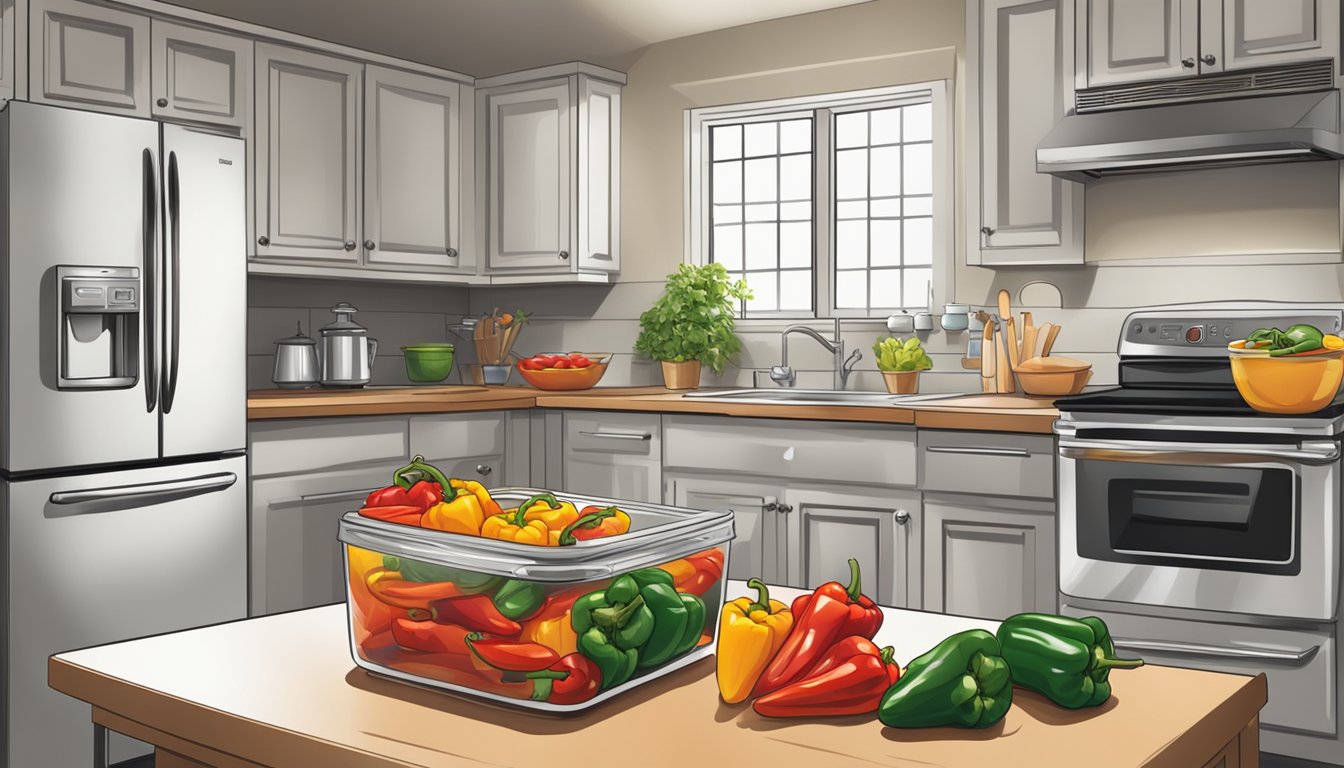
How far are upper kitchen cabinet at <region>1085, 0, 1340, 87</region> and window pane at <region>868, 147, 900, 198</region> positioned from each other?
35.1 inches

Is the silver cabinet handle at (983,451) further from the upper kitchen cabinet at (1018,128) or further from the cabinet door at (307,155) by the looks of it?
the cabinet door at (307,155)

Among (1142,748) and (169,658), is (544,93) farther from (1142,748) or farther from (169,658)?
(1142,748)

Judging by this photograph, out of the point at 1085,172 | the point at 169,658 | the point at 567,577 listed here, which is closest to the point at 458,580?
the point at 567,577

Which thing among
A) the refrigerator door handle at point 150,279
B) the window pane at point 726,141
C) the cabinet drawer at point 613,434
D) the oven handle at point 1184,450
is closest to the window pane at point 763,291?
the window pane at point 726,141

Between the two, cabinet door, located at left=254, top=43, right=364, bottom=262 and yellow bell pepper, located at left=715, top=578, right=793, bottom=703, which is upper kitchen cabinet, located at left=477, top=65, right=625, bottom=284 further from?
yellow bell pepper, located at left=715, top=578, right=793, bottom=703

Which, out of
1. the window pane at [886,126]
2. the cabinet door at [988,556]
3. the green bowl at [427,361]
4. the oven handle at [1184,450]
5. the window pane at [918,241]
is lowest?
the cabinet door at [988,556]

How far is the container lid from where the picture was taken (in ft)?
2.72

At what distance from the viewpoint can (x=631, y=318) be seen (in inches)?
178

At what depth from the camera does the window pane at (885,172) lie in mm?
4035

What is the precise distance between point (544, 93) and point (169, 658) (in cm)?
361

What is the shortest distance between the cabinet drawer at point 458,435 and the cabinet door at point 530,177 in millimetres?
797

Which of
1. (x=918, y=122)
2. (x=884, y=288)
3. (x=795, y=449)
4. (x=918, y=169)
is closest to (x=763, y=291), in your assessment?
(x=884, y=288)

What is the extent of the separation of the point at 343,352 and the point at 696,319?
4.27ft

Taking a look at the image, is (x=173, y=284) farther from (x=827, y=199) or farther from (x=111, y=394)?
(x=827, y=199)
